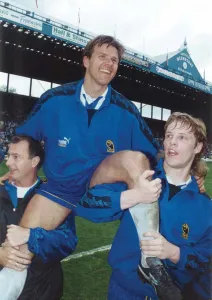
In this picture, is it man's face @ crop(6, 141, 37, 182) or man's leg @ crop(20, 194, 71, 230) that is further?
man's face @ crop(6, 141, 37, 182)

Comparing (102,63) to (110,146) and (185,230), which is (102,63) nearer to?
(110,146)

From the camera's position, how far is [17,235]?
1318mm

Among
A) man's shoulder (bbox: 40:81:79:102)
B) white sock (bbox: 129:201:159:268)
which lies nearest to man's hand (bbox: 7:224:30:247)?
white sock (bbox: 129:201:159:268)

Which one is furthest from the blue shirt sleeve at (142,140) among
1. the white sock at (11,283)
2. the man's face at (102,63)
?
the white sock at (11,283)

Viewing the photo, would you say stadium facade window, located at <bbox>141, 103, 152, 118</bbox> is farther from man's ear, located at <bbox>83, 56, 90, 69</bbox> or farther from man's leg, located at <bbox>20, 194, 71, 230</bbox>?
man's leg, located at <bbox>20, 194, 71, 230</bbox>

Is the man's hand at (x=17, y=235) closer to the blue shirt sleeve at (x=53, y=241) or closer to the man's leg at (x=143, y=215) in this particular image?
the blue shirt sleeve at (x=53, y=241)

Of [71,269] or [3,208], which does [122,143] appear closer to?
[3,208]

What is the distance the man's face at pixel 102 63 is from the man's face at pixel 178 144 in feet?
1.42

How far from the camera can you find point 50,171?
154 centimetres

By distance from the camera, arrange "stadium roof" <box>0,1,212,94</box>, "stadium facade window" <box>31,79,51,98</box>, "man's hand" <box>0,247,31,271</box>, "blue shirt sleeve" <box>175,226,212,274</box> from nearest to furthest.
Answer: "blue shirt sleeve" <box>175,226,212,274</box> → "man's hand" <box>0,247,31,271</box> → "stadium facade window" <box>31,79,51,98</box> → "stadium roof" <box>0,1,212,94</box>

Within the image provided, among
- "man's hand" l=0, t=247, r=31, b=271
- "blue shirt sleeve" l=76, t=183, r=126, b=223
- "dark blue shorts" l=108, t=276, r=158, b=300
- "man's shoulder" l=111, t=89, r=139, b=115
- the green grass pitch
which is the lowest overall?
the green grass pitch

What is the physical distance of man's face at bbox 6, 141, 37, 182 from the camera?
1.50m

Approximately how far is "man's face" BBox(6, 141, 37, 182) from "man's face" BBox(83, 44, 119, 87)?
0.46 meters

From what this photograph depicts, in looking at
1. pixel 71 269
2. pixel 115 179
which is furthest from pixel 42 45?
pixel 115 179
